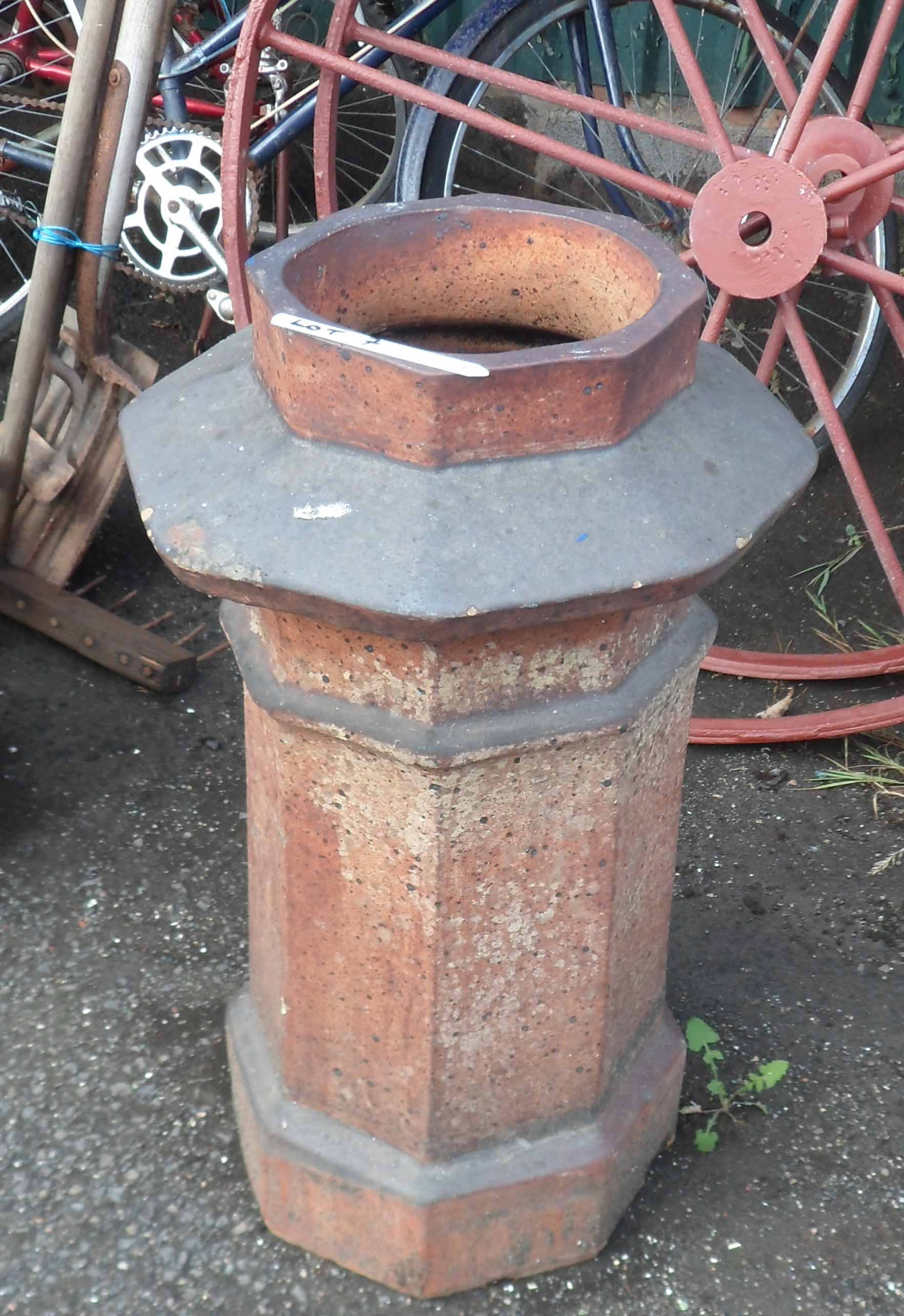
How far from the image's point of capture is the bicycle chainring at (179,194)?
11.2 feet

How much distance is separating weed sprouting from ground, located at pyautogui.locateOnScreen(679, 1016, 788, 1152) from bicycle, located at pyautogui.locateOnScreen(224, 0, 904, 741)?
39.8 inches

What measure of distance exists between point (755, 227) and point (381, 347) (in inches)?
59.5

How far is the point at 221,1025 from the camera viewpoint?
231 cm

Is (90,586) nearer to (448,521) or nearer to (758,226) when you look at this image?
(758,226)

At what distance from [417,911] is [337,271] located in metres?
0.80

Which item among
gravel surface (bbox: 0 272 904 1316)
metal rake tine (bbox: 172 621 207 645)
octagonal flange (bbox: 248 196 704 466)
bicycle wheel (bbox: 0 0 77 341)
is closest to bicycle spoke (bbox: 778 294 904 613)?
gravel surface (bbox: 0 272 904 1316)

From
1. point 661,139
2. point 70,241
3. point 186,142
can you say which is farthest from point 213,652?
point 661,139

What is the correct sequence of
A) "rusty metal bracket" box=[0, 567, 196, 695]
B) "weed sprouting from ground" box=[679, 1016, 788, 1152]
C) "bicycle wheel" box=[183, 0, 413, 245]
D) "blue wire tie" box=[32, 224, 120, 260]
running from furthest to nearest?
"bicycle wheel" box=[183, 0, 413, 245], "rusty metal bracket" box=[0, 567, 196, 695], "blue wire tie" box=[32, 224, 120, 260], "weed sprouting from ground" box=[679, 1016, 788, 1152]

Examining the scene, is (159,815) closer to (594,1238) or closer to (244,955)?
(244,955)

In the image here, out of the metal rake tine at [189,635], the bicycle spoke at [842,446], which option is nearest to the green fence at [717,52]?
the bicycle spoke at [842,446]

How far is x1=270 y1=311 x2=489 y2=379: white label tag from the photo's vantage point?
136 centimetres

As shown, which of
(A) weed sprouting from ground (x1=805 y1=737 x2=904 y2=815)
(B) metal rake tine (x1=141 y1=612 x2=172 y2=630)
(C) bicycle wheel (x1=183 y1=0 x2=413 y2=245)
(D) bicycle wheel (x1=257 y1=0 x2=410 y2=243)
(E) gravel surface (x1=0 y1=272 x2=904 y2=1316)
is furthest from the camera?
(D) bicycle wheel (x1=257 y1=0 x2=410 y2=243)

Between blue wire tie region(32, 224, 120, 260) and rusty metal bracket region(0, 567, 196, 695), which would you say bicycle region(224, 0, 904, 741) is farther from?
rusty metal bracket region(0, 567, 196, 695)

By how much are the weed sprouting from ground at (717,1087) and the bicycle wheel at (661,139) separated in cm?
203
